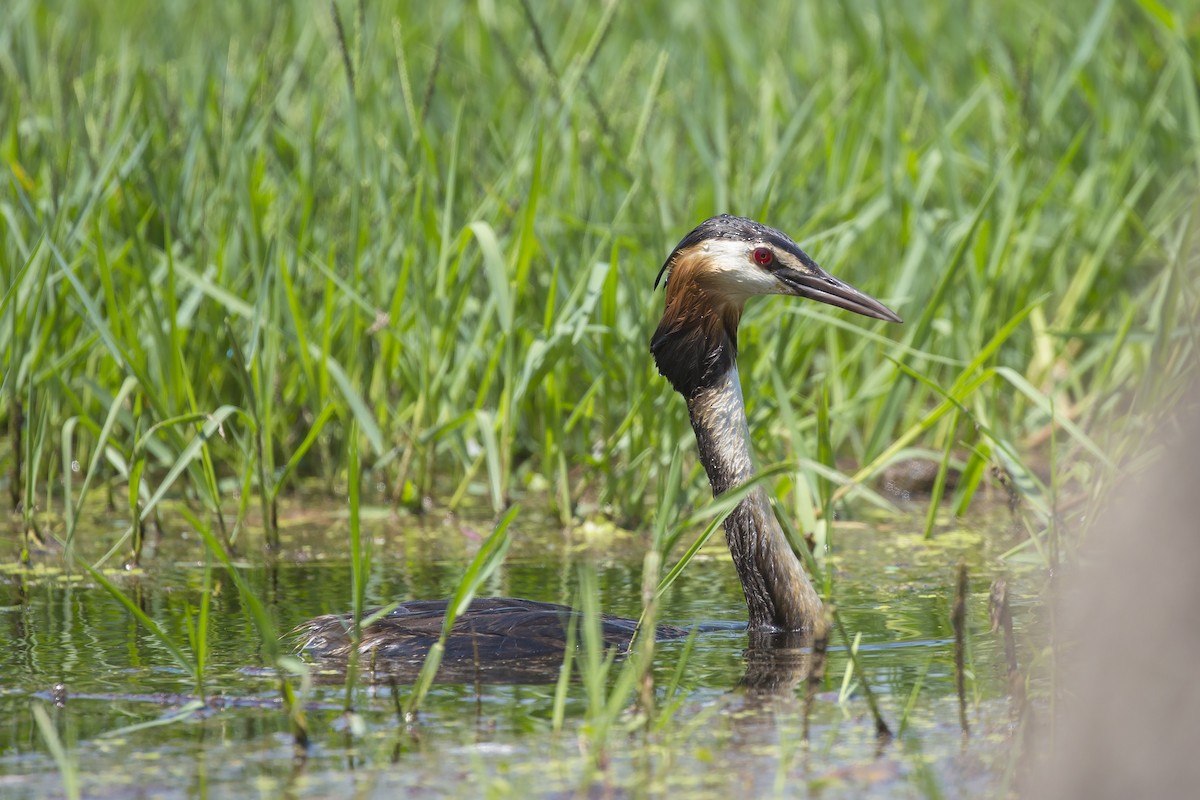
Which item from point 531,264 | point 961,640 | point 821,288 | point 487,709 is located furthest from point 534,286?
point 961,640

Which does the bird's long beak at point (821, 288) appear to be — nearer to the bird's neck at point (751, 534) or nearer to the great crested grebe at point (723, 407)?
the great crested grebe at point (723, 407)

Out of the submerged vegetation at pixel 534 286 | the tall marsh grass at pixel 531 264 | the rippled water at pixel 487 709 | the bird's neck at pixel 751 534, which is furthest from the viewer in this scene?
the tall marsh grass at pixel 531 264

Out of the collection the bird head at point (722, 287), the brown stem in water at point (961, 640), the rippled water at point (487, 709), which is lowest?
the rippled water at point (487, 709)

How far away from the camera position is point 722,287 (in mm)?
4719

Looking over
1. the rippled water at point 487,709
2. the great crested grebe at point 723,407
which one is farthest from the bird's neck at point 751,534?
the rippled water at point 487,709

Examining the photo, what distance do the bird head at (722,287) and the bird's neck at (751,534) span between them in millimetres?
81

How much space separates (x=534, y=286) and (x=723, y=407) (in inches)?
70.1

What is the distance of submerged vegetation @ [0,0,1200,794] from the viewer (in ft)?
18.1

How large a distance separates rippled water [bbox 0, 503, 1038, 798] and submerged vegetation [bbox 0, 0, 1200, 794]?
192mm

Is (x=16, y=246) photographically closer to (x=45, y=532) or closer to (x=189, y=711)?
(x=45, y=532)

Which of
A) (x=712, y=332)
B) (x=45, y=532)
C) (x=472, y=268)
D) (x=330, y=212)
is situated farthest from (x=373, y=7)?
(x=712, y=332)

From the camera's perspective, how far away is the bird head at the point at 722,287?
4.70m

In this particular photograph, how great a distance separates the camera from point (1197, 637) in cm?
259

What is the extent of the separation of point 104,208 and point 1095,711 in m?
4.60
